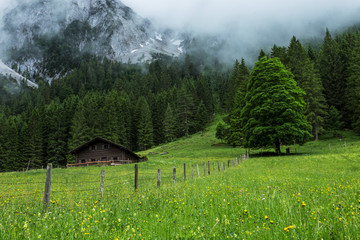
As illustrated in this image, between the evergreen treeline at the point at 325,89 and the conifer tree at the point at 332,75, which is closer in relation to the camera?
the evergreen treeline at the point at 325,89

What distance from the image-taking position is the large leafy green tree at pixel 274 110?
3259cm

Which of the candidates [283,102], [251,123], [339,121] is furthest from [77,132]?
[339,121]

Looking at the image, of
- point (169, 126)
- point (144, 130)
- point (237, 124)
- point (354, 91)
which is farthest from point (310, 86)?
point (144, 130)

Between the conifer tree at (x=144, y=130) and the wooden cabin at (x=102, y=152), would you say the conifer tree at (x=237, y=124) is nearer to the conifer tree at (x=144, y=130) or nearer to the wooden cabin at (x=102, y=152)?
the wooden cabin at (x=102, y=152)

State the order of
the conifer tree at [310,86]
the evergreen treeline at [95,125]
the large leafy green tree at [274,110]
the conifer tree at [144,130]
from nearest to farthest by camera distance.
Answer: the large leafy green tree at [274,110] < the conifer tree at [310,86] < the evergreen treeline at [95,125] < the conifer tree at [144,130]

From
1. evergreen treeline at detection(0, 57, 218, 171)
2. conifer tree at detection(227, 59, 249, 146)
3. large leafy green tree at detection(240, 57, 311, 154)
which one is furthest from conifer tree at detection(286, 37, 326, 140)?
evergreen treeline at detection(0, 57, 218, 171)

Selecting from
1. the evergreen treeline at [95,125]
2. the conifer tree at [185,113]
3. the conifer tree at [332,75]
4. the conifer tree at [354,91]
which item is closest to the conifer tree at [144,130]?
the evergreen treeline at [95,125]

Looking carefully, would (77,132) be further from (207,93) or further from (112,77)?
(112,77)

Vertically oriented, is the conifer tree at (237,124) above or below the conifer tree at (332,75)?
below

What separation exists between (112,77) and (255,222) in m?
168

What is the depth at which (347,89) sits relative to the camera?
52.8 meters

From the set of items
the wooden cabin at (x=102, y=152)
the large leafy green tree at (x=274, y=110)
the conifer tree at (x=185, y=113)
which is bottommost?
the wooden cabin at (x=102, y=152)

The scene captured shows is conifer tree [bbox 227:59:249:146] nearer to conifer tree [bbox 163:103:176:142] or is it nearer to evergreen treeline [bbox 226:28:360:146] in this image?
evergreen treeline [bbox 226:28:360:146]

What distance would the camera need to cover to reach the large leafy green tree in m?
32.6
